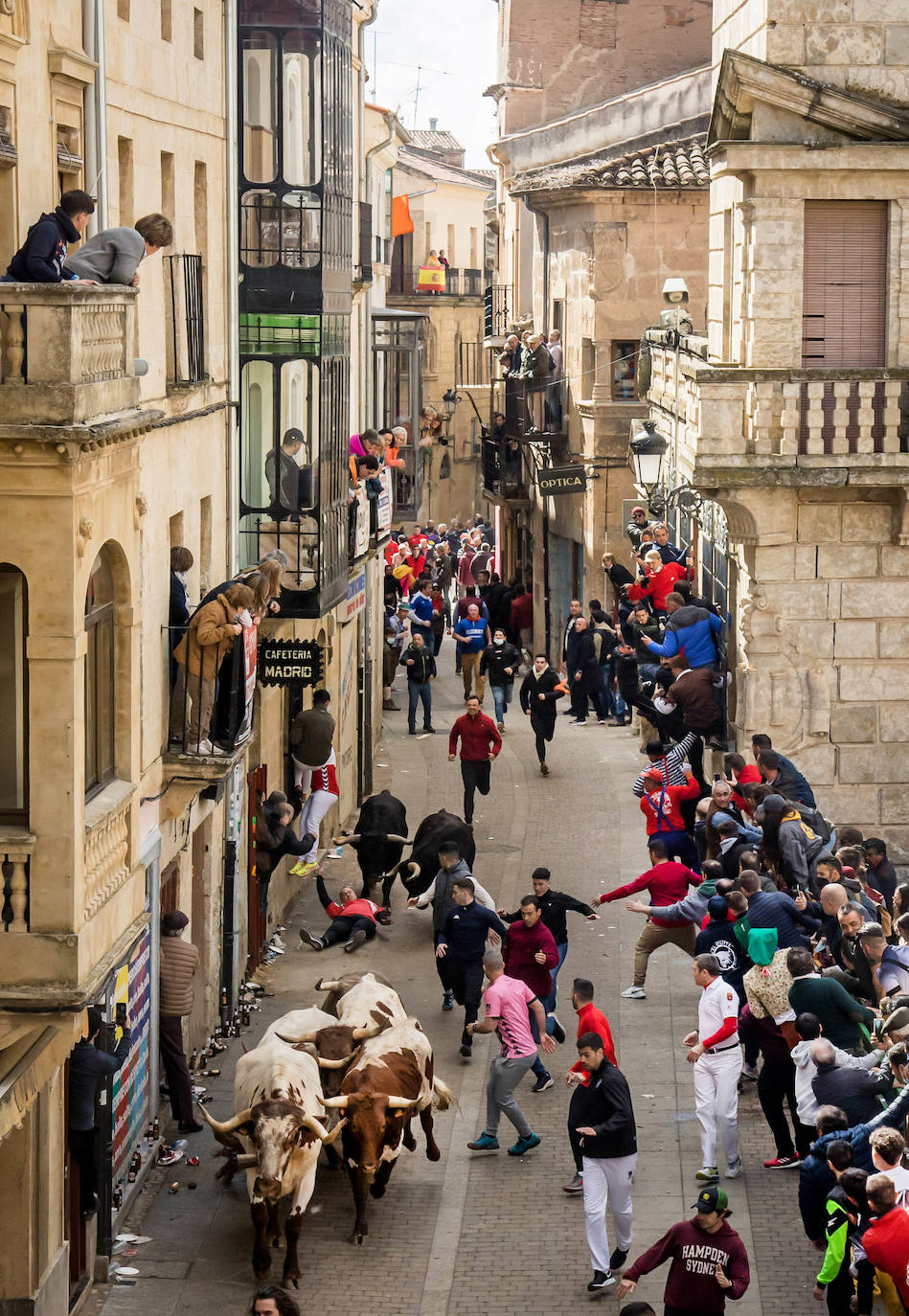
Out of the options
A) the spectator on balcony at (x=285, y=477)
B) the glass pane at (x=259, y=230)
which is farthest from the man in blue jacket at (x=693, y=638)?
the glass pane at (x=259, y=230)

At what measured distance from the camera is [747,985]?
14664 millimetres

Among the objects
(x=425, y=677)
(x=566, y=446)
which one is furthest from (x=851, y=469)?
(x=566, y=446)

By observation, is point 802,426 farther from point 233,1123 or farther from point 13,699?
point 13,699

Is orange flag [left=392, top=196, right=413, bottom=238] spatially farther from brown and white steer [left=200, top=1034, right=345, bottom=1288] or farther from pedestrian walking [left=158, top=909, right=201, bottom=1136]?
brown and white steer [left=200, top=1034, right=345, bottom=1288]

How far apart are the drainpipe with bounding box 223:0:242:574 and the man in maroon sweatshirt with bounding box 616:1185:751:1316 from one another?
9.62 meters

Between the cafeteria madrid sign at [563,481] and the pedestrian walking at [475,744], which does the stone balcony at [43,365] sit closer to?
→ the pedestrian walking at [475,744]

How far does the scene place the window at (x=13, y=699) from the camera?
11.6 m

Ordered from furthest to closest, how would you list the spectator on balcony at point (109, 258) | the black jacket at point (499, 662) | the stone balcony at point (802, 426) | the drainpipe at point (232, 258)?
the black jacket at point (499, 662), the stone balcony at point (802, 426), the drainpipe at point (232, 258), the spectator on balcony at point (109, 258)

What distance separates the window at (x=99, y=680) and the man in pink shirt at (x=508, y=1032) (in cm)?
354

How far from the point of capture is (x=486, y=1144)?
1559 cm

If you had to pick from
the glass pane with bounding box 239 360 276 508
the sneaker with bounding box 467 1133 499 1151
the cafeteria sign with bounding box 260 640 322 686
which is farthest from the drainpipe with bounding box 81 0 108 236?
the sneaker with bounding box 467 1133 499 1151

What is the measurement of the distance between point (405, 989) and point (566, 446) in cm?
1960

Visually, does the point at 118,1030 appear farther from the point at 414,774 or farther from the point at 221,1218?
the point at 414,774

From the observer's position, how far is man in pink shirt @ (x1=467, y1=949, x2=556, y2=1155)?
592 inches
